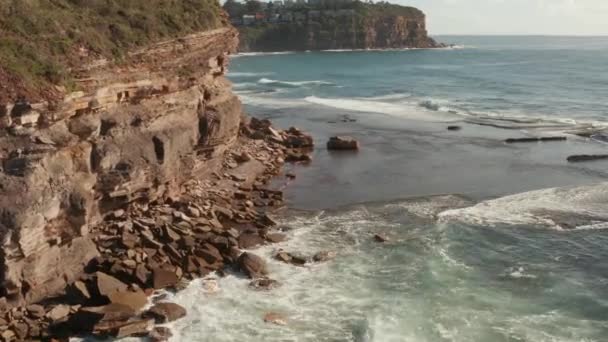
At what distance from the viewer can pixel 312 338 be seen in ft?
53.8

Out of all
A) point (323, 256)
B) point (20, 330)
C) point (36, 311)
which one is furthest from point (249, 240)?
point (20, 330)

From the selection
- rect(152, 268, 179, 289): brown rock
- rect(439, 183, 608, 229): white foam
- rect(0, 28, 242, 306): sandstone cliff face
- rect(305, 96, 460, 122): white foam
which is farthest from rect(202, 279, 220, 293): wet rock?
rect(305, 96, 460, 122): white foam

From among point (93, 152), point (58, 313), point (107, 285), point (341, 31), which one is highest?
point (341, 31)

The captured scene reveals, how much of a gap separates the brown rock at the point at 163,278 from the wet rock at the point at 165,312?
143cm

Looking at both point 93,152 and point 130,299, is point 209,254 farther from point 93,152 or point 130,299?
point 93,152

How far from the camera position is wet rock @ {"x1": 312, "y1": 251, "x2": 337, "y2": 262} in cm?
2162

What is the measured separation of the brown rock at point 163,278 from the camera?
61.6 feet

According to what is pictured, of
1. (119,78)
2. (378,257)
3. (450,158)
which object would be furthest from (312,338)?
(450,158)

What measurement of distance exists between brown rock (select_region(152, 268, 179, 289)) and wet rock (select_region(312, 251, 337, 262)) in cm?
492

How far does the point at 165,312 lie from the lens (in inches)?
668

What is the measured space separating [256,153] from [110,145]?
14.3 metres

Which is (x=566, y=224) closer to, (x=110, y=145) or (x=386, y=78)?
(x=110, y=145)

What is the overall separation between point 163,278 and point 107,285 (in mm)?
1789

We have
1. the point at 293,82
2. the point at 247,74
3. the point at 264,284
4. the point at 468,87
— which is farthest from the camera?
the point at 247,74
